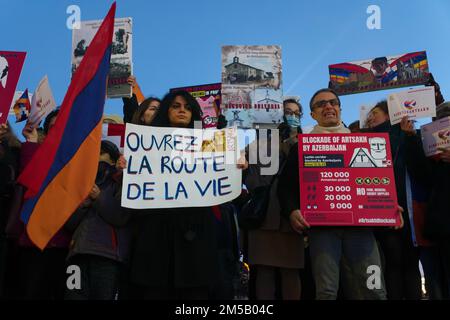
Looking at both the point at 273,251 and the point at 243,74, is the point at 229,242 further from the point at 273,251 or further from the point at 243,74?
the point at 243,74

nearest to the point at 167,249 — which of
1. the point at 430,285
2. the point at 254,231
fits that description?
the point at 254,231

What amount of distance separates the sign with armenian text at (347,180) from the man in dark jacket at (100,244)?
162cm

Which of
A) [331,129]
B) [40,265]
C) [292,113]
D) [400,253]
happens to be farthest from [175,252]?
[292,113]

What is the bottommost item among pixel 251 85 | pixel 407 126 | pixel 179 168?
pixel 179 168

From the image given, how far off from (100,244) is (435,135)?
133 inches

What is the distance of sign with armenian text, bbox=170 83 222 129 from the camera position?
6.70 metres

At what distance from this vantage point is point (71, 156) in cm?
423

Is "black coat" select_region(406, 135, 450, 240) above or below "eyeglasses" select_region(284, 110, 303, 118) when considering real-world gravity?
below

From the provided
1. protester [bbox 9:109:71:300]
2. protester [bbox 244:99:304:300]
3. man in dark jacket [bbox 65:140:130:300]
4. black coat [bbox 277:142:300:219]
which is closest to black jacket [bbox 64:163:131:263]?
man in dark jacket [bbox 65:140:130:300]

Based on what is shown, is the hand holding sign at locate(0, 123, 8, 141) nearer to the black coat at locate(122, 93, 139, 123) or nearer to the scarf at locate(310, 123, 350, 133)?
the black coat at locate(122, 93, 139, 123)

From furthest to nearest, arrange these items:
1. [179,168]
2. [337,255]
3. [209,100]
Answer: [209,100] < [179,168] < [337,255]

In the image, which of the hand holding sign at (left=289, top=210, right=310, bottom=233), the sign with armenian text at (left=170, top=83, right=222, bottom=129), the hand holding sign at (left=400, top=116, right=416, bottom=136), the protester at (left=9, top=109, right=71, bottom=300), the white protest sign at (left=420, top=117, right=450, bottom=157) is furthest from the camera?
the sign with armenian text at (left=170, top=83, right=222, bottom=129)

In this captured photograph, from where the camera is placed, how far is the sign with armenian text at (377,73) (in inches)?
241

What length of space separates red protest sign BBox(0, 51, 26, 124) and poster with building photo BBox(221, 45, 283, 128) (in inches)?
85.2
